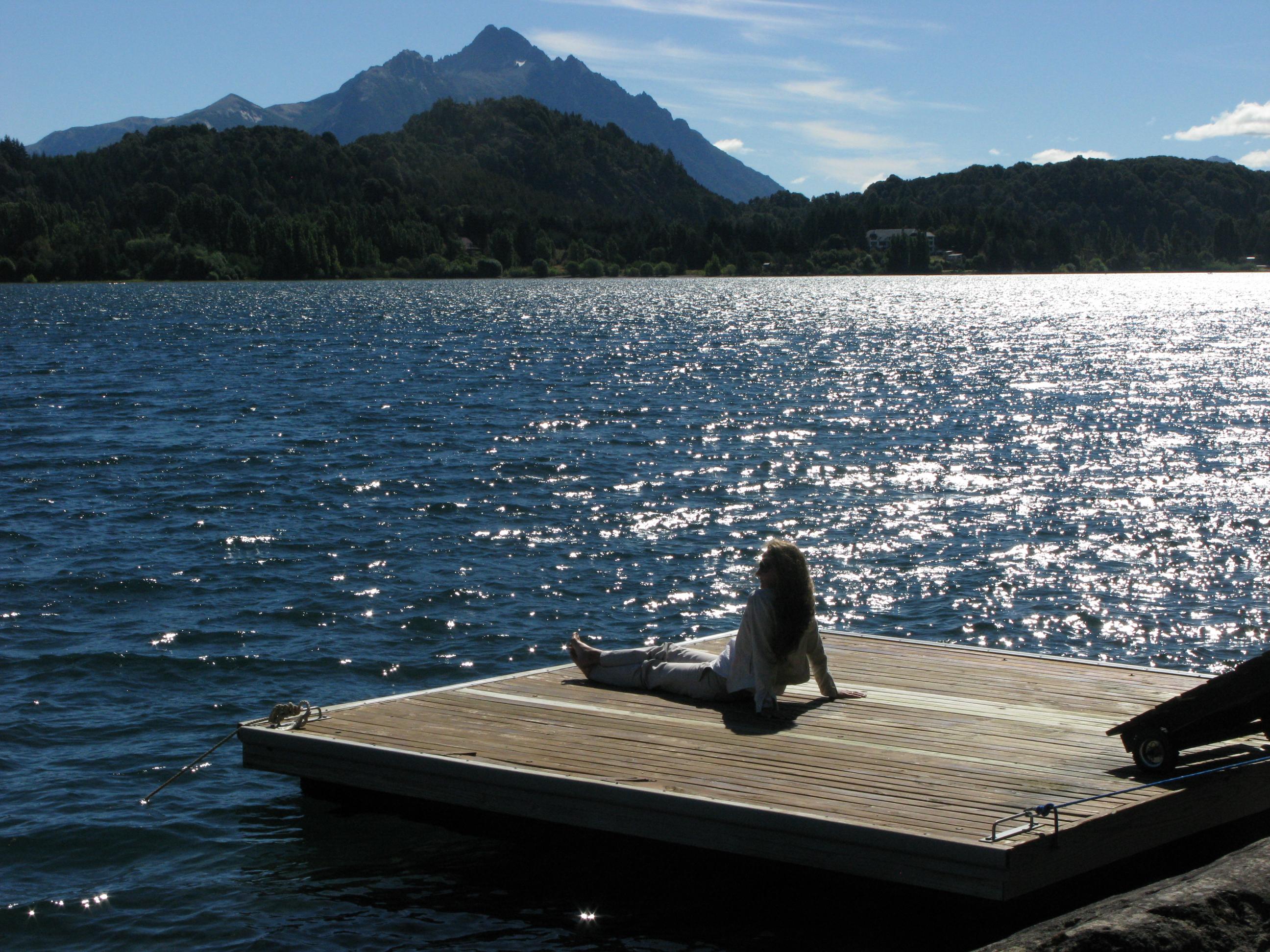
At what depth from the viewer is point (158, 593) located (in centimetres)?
1842

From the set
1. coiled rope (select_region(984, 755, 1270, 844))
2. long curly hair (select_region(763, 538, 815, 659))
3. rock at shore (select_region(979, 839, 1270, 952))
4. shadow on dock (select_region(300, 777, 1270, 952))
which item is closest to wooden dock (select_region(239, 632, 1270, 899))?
coiled rope (select_region(984, 755, 1270, 844))

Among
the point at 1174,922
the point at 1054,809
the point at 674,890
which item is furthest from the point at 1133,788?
the point at 674,890

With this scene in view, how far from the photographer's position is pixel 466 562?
67.7 ft

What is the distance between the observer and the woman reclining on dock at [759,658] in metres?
9.67

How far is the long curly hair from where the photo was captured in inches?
379

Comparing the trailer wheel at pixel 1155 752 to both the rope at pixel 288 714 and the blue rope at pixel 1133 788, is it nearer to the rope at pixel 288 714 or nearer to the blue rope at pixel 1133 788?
the blue rope at pixel 1133 788

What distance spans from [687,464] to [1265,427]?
19.1m

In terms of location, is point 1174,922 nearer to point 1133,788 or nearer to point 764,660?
point 1133,788

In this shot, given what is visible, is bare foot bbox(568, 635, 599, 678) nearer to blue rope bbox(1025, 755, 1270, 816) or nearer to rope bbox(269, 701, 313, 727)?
rope bbox(269, 701, 313, 727)

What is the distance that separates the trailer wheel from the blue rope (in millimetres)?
94

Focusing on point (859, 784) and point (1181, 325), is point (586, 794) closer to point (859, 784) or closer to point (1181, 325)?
point (859, 784)

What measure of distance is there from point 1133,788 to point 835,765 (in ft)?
6.62

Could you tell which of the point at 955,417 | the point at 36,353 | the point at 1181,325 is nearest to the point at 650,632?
the point at 955,417

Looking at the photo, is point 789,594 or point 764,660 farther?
point 764,660
